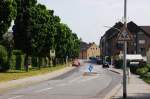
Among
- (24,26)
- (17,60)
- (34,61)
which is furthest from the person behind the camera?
(34,61)

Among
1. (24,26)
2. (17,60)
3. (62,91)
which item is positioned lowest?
(62,91)

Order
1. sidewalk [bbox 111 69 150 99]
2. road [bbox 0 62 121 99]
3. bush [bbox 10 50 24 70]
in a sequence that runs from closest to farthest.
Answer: sidewalk [bbox 111 69 150 99] < road [bbox 0 62 121 99] < bush [bbox 10 50 24 70]

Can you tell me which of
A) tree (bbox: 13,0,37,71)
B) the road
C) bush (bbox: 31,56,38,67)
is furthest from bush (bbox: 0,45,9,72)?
bush (bbox: 31,56,38,67)

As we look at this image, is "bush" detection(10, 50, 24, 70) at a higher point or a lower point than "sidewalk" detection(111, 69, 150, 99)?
higher

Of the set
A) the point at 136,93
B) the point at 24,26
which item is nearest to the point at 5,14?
the point at 136,93

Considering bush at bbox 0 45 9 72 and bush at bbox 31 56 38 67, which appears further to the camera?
bush at bbox 31 56 38 67

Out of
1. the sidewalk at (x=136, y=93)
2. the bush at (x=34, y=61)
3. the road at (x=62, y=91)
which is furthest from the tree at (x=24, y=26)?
the sidewalk at (x=136, y=93)

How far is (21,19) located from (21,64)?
9.79 m

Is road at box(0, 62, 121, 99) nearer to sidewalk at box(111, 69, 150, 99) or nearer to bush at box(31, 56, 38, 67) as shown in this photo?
sidewalk at box(111, 69, 150, 99)

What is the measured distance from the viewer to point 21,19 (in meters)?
68.9

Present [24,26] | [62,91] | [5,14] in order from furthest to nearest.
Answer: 1. [24,26]
2. [5,14]
3. [62,91]

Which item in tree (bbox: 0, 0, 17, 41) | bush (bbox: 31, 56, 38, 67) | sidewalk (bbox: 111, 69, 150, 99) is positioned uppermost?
tree (bbox: 0, 0, 17, 41)

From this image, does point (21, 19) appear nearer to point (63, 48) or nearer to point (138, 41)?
point (63, 48)

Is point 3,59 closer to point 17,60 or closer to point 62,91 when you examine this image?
point 17,60
